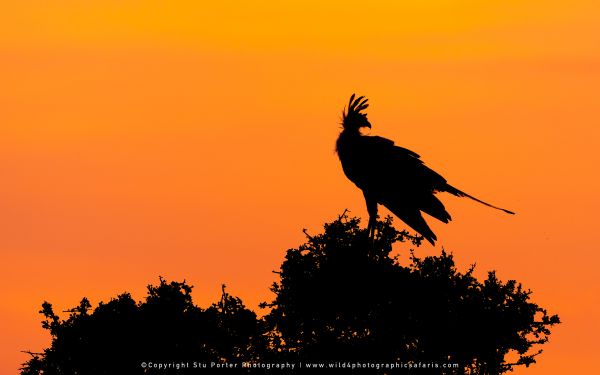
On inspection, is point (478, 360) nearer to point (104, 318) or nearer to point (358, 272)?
point (358, 272)

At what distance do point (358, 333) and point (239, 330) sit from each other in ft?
9.76

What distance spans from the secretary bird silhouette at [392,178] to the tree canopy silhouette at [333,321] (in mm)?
1140

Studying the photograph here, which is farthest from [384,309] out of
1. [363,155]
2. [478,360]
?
[363,155]

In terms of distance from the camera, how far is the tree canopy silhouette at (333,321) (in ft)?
88.2

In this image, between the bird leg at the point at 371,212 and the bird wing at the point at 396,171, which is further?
the bird wing at the point at 396,171

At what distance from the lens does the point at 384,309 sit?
27.1 meters

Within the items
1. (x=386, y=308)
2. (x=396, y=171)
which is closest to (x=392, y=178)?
(x=396, y=171)

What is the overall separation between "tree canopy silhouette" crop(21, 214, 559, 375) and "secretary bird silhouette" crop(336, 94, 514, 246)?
1140mm

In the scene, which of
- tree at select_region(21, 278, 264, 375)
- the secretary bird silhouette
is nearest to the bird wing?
the secretary bird silhouette

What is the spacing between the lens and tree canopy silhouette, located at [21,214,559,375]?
26875 mm

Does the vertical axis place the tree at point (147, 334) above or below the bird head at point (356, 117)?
below

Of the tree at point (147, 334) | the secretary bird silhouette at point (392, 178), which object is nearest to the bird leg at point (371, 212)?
the secretary bird silhouette at point (392, 178)

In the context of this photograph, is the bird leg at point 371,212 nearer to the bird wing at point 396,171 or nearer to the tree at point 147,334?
the bird wing at point 396,171

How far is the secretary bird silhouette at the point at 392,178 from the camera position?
97.3ft
